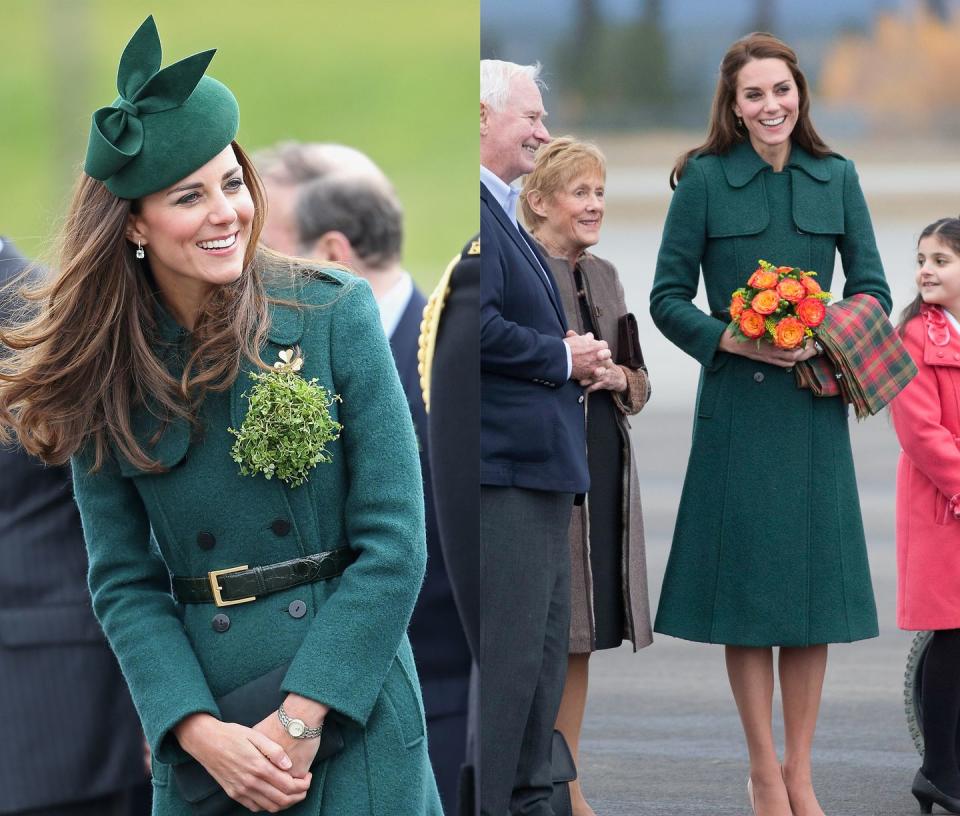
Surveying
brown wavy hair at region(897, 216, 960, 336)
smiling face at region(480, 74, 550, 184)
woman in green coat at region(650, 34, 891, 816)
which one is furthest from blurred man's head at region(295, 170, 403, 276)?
brown wavy hair at region(897, 216, 960, 336)

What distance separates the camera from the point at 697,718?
14.8ft

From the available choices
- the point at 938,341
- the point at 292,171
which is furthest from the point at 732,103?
the point at 292,171

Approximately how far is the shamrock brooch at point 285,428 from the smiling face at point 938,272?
2070mm

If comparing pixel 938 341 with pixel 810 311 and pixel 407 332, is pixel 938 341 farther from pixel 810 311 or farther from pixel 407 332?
pixel 407 332

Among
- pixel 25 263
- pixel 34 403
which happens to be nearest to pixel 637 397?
pixel 25 263

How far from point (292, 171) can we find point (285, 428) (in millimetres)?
1229

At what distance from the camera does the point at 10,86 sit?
291cm

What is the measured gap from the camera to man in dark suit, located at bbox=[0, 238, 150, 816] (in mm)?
2912

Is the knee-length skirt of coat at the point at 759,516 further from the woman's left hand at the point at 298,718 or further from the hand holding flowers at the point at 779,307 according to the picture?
the woman's left hand at the point at 298,718

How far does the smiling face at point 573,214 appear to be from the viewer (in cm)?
340

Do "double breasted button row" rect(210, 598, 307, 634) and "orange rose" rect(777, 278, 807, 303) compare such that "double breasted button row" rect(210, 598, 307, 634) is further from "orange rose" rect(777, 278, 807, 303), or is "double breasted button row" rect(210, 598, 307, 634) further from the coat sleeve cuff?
"orange rose" rect(777, 278, 807, 303)

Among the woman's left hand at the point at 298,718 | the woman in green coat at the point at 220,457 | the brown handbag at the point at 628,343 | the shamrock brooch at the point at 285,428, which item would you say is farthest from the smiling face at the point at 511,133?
the woman's left hand at the point at 298,718

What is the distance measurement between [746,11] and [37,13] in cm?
181

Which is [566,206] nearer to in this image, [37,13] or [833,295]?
[833,295]
